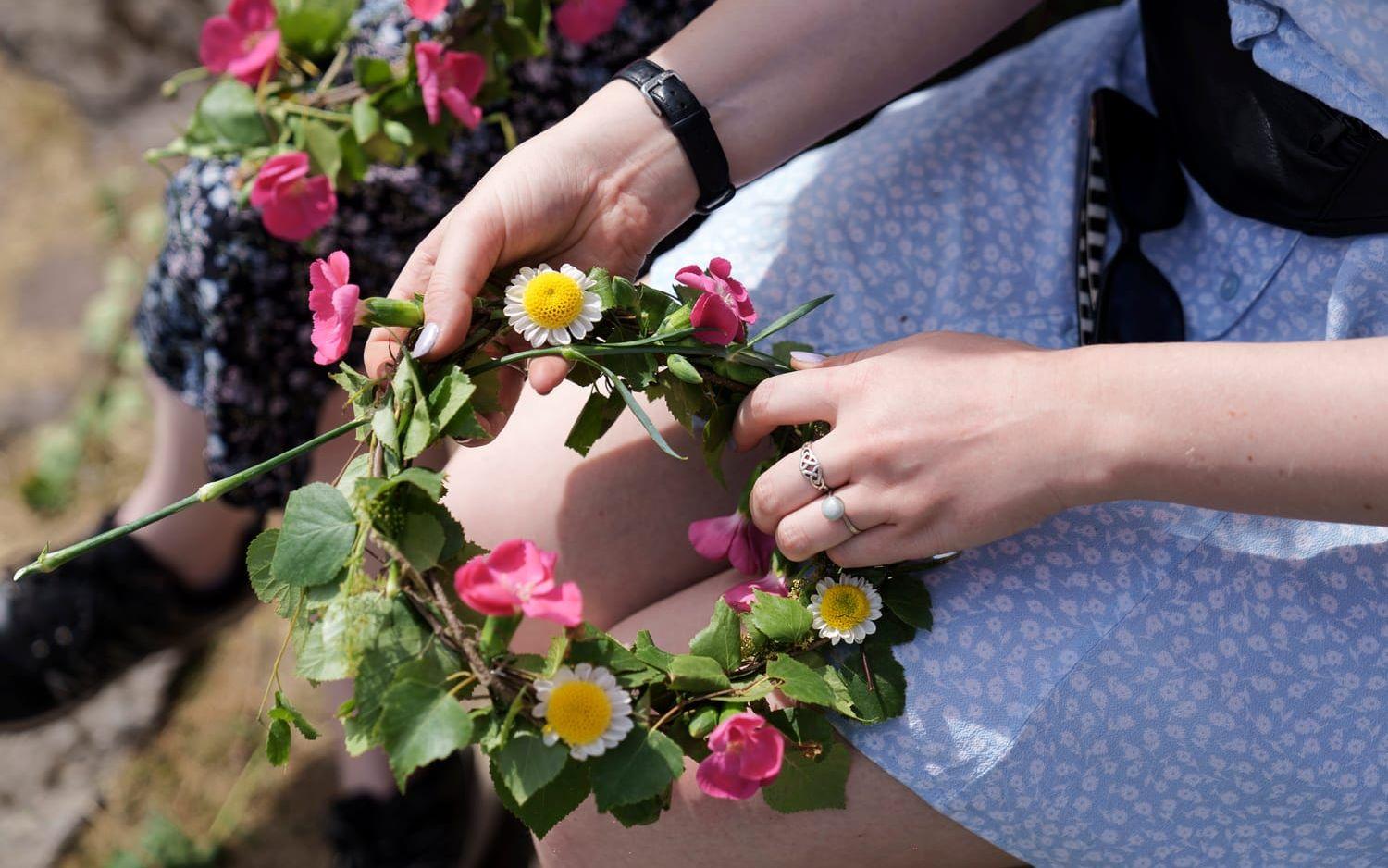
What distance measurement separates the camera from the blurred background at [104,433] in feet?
5.66

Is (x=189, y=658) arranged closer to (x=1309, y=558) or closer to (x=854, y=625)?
(x=854, y=625)

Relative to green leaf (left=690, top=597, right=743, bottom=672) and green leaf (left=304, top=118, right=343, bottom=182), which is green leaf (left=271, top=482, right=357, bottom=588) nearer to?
green leaf (left=690, top=597, right=743, bottom=672)

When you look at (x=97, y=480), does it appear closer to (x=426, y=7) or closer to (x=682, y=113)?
Answer: (x=426, y=7)

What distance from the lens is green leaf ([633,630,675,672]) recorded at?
880 mm

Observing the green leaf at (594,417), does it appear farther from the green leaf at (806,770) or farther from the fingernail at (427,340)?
the green leaf at (806,770)

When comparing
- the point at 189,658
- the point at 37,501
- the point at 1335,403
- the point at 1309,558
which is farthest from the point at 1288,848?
the point at 37,501

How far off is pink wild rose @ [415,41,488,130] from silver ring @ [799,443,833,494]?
1.80 feet

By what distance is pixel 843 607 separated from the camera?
930 mm

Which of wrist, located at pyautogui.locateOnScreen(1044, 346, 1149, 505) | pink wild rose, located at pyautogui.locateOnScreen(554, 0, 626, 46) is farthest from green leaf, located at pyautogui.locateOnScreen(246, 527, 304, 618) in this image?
pink wild rose, located at pyautogui.locateOnScreen(554, 0, 626, 46)

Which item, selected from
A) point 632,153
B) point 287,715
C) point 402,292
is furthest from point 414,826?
point 632,153

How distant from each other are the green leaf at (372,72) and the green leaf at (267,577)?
0.53m

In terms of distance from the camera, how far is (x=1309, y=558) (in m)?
0.94

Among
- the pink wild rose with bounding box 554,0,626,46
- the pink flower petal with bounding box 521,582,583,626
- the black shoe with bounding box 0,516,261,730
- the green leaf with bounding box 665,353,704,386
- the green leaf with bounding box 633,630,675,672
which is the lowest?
the black shoe with bounding box 0,516,261,730

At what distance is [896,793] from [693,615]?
233 millimetres
